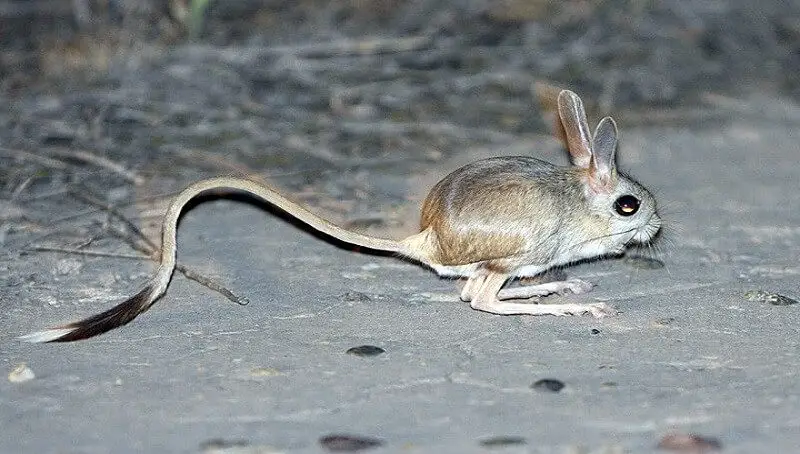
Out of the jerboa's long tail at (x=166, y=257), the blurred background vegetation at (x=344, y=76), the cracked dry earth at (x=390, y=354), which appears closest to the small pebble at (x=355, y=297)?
the cracked dry earth at (x=390, y=354)

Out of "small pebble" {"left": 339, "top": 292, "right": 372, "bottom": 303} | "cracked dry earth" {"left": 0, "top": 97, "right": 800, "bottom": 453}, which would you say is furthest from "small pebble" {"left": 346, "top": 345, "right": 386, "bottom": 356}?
"small pebble" {"left": 339, "top": 292, "right": 372, "bottom": 303}

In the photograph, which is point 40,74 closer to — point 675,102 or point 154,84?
point 154,84

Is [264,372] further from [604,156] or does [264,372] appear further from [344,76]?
[344,76]

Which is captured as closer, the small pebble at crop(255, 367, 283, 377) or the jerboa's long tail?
the small pebble at crop(255, 367, 283, 377)

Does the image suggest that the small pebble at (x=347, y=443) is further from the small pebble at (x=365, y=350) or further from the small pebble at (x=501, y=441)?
the small pebble at (x=365, y=350)

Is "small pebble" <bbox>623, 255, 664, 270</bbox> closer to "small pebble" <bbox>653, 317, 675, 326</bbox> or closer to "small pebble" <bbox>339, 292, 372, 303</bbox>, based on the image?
"small pebble" <bbox>653, 317, 675, 326</bbox>

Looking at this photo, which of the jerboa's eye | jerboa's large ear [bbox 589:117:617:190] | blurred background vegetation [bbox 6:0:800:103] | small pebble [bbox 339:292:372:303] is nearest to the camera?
jerboa's large ear [bbox 589:117:617:190]
